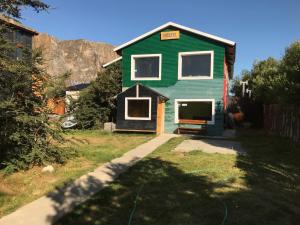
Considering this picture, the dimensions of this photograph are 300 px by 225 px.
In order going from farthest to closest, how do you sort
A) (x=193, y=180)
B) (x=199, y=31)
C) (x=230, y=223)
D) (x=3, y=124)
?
(x=199, y=31)
(x=3, y=124)
(x=193, y=180)
(x=230, y=223)

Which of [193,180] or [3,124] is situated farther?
[3,124]

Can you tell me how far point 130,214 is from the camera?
526cm

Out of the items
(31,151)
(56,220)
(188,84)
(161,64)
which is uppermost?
(161,64)

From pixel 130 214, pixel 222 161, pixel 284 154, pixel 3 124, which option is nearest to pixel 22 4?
pixel 3 124

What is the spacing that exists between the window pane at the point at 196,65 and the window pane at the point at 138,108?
3262 mm

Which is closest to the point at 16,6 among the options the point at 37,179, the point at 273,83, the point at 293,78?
the point at 37,179

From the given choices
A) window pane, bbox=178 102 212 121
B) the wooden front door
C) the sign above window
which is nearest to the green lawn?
the wooden front door

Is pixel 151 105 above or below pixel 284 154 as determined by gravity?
above

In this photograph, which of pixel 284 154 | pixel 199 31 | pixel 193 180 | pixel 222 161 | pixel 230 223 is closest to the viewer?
pixel 230 223

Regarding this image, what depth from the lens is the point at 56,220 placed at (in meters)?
5.01

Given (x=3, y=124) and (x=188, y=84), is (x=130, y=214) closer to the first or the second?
(x=3, y=124)

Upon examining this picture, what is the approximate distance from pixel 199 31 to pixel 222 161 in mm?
10730

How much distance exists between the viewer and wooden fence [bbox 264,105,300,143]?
14514 millimetres

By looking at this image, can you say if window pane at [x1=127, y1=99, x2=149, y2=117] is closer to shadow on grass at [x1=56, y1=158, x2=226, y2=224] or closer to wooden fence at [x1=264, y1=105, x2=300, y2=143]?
wooden fence at [x1=264, y1=105, x2=300, y2=143]
